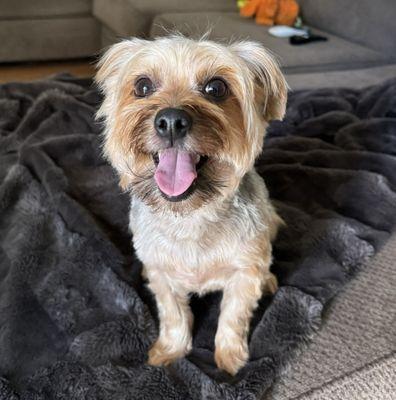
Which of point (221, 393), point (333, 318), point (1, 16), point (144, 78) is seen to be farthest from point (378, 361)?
point (1, 16)

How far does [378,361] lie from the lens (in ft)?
3.85

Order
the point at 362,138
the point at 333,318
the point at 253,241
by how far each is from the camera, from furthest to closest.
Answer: the point at 362,138
the point at 333,318
the point at 253,241

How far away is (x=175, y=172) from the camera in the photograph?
1083 mm

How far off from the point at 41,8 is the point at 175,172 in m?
3.38

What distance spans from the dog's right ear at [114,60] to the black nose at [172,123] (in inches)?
10.7

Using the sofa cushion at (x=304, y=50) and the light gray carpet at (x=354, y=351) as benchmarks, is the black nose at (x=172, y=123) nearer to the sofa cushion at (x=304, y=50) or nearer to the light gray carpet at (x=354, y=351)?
the light gray carpet at (x=354, y=351)

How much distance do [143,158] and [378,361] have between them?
2.24ft

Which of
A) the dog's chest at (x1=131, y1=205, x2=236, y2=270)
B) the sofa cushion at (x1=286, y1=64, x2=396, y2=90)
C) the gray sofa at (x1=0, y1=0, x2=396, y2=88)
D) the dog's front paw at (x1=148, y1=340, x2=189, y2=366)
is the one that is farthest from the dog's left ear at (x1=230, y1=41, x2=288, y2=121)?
the sofa cushion at (x1=286, y1=64, x2=396, y2=90)

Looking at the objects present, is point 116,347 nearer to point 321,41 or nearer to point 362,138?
point 362,138

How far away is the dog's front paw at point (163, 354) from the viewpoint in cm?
126

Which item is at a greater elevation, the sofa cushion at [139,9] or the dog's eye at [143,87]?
the dog's eye at [143,87]

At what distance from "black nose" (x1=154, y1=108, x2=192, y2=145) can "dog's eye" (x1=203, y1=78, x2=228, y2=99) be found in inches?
6.1

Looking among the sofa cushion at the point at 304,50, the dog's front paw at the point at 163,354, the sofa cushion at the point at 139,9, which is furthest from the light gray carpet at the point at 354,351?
the sofa cushion at the point at 139,9

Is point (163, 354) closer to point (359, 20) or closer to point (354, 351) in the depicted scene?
point (354, 351)
